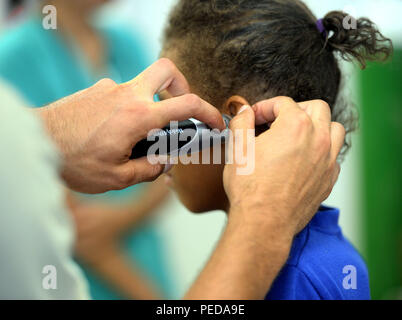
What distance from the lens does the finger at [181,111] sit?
542 mm

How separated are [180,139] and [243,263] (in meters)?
0.18

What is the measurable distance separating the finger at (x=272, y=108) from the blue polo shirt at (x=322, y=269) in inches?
6.7

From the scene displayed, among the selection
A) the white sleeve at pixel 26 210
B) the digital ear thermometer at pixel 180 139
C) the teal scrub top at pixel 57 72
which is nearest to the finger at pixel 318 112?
the digital ear thermometer at pixel 180 139

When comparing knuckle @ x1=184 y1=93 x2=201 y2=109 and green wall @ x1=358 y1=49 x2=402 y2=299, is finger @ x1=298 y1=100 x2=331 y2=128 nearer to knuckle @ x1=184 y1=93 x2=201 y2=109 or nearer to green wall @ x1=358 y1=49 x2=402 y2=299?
knuckle @ x1=184 y1=93 x2=201 y2=109

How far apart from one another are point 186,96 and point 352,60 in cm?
30

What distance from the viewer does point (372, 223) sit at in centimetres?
172

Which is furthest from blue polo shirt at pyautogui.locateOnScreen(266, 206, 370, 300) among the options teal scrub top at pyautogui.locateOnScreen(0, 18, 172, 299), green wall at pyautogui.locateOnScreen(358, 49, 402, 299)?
green wall at pyautogui.locateOnScreen(358, 49, 402, 299)

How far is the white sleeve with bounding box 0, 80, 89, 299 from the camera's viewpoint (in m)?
0.29

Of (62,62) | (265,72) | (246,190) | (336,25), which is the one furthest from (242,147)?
(62,62)

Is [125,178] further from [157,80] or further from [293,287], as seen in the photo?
[293,287]

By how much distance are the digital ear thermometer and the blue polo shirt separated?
182mm

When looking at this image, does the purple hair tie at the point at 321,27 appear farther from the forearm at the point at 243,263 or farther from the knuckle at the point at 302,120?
the forearm at the point at 243,263

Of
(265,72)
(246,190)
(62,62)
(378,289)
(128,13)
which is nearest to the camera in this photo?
(246,190)
